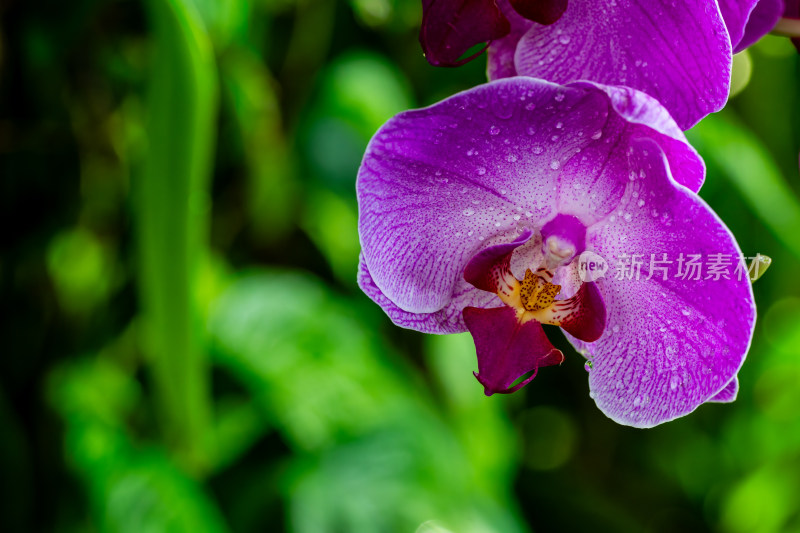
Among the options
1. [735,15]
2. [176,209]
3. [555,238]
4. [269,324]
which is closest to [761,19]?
[735,15]

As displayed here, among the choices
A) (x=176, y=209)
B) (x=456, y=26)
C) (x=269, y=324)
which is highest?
(x=456, y=26)

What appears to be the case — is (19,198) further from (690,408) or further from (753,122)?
(753,122)

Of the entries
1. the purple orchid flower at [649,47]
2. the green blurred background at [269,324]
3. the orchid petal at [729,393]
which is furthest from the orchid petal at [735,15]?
the green blurred background at [269,324]

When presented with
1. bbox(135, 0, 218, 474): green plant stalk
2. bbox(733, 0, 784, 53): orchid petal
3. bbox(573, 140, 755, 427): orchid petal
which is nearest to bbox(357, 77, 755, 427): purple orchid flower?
bbox(573, 140, 755, 427): orchid petal

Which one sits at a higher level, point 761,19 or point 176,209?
point 761,19

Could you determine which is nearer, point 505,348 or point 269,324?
point 505,348

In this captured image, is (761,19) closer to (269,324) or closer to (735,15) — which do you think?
(735,15)

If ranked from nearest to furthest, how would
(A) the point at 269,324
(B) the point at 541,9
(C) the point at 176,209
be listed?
(B) the point at 541,9 → (C) the point at 176,209 → (A) the point at 269,324

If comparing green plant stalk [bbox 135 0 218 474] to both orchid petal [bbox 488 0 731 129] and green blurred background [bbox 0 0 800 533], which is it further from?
orchid petal [bbox 488 0 731 129]
